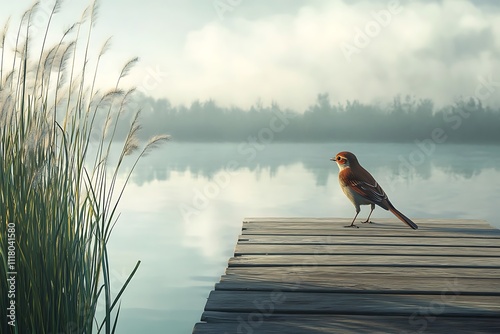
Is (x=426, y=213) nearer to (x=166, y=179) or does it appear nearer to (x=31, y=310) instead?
(x=166, y=179)

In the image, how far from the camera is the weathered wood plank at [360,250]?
325cm

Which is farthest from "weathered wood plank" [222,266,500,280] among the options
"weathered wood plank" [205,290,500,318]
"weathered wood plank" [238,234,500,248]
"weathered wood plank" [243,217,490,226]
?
"weathered wood plank" [243,217,490,226]

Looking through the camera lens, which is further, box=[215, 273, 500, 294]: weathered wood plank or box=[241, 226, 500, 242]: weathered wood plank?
box=[241, 226, 500, 242]: weathered wood plank


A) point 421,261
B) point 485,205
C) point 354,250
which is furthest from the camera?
point 485,205

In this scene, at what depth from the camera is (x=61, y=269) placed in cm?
181

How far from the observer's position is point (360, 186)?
392 centimetres

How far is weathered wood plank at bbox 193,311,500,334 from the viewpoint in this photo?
2072 millimetres

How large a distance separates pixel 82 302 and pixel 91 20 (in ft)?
2.81

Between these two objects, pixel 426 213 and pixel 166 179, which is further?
pixel 166 179

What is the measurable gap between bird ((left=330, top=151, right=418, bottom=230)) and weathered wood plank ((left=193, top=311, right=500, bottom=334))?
5.60ft

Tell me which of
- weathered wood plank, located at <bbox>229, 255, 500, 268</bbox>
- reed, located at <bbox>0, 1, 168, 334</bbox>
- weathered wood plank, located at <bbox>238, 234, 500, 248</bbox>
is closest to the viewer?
reed, located at <bbox>0, 1, 168, 334</bbox>

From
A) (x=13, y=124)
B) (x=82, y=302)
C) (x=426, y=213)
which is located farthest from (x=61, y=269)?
(x=426, y=213)

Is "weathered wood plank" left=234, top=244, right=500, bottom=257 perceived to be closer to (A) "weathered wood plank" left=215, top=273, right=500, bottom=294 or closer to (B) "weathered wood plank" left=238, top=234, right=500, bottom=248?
(B) "weathered wood plank" left=238, top=234, right=500, bottom=248

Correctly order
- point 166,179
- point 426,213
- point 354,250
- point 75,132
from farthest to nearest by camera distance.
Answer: point 166,179, point 426,213, point 354,250, point 75,132
